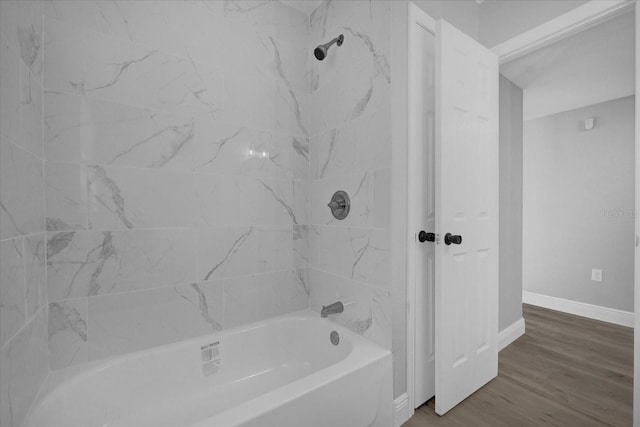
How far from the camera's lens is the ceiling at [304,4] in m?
1.97

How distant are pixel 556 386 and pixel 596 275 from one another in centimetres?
201

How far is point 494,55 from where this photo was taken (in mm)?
1931

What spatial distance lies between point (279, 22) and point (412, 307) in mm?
1948

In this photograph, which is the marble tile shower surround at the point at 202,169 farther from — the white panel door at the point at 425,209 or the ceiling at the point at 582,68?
the ceiling at the point at 582,68

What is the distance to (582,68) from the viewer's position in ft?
8.59

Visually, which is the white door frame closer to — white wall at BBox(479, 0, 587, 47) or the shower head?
white wall at BBox(479, 0, 587, 47)

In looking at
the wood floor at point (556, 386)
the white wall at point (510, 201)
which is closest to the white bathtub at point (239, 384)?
the wood floor at point (556, 386)

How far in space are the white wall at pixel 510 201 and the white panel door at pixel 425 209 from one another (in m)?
1.11

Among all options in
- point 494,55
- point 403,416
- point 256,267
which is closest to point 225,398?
point 256,267

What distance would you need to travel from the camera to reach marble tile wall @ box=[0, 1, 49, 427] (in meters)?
0.94

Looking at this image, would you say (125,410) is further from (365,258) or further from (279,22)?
(279,22)

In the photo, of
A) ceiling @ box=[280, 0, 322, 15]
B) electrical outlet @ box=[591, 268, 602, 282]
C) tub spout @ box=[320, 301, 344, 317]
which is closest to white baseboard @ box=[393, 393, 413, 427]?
tub spout @ box=[320, 301, 344, 317]

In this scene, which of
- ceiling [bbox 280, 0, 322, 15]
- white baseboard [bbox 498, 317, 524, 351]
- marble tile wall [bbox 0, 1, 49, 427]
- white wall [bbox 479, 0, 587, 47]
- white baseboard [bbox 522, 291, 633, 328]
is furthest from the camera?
white baseboard [bbox 522, 291, 633, 328]

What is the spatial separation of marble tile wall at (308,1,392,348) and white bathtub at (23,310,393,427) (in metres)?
0.23
